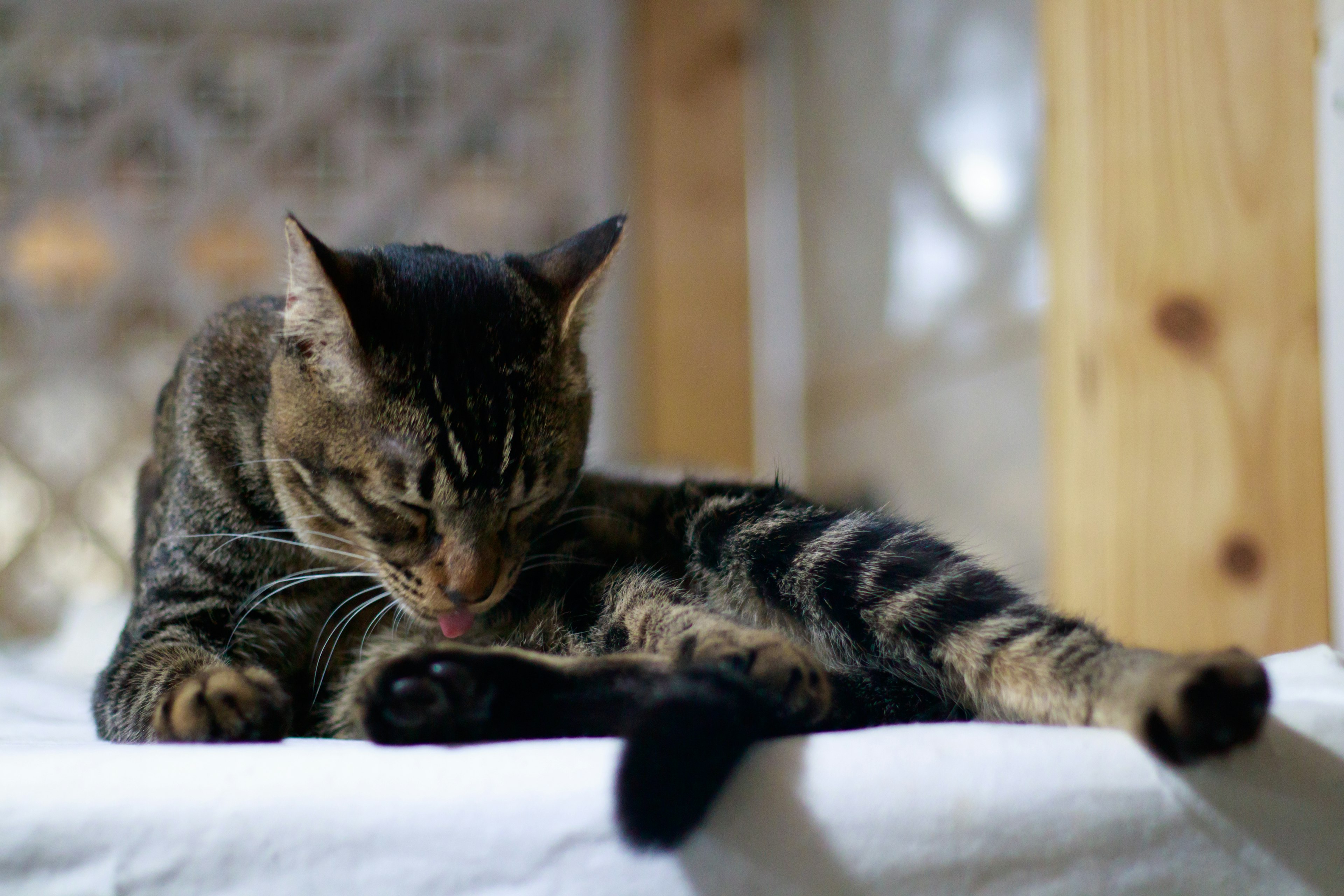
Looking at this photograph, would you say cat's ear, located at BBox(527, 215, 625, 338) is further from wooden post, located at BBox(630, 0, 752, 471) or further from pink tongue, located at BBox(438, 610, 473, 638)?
wooden post, located at BBox(630, 0, 752, 471)

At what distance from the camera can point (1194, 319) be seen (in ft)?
3.48

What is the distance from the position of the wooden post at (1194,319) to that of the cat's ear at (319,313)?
825 mm

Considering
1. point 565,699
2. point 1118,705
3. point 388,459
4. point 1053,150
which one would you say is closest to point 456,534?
point 388,459

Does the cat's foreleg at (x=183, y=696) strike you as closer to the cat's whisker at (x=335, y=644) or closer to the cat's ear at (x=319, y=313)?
the cat's whisker at (x=335, y=644)

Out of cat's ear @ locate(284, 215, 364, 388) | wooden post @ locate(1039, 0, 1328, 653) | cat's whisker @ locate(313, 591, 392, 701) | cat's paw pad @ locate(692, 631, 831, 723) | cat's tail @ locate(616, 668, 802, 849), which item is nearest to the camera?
cat's tail @ locate(616, 668, 802, 849)

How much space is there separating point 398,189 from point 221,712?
2386 mm

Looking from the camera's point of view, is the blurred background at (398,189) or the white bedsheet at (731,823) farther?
the blurred background at (398,189)

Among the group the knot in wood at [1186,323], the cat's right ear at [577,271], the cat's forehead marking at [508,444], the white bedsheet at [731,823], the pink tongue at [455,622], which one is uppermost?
the cat's right ear at [577,271]

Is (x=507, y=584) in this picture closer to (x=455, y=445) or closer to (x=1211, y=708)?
(x=455, y=445)

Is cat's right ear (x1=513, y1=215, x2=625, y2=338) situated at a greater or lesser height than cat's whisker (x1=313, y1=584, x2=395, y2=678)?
greater

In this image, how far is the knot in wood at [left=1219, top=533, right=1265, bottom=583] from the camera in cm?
104

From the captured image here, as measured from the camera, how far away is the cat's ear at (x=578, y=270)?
0.83m

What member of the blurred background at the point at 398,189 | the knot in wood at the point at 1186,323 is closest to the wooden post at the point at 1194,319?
the knot in wood at the point at 1186,323

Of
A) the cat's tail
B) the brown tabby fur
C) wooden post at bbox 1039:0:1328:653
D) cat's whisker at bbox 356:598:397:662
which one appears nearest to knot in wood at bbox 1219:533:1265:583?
wooden post at bbox 1039:0:1328:653
